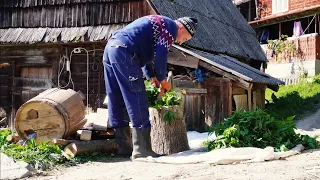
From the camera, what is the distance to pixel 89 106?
37.8ft

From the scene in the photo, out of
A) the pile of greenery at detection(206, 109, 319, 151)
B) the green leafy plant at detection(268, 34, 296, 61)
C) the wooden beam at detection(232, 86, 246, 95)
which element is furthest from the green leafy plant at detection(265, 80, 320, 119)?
the pile of greenery at detection(206, 109, 319, 151)

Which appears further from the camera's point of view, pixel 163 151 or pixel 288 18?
pixel 288 18

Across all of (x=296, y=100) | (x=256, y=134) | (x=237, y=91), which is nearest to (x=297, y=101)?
(x=296, y=100)

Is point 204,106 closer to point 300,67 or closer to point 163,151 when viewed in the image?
point 163,151

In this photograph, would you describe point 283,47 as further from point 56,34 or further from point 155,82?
point 155,82

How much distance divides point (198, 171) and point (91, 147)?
200cm

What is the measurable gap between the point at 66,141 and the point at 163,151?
133cm

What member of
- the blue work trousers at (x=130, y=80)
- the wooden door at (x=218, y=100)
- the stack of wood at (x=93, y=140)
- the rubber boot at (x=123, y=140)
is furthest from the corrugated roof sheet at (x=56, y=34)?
the blue work trousers at (x=130, y=80)

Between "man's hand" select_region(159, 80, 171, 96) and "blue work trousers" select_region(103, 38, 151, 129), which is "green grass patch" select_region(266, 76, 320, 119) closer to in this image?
"man's hand" select_region(159, 80, 171, 96)

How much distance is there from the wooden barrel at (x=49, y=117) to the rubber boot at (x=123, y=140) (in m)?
0.69

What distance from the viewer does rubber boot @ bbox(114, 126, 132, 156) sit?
553 cm

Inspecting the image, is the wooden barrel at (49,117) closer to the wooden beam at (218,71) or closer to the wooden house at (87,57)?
the wooden house at (87,57)

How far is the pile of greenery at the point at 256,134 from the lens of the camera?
5.25 meters

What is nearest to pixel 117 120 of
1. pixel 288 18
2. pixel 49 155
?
pixel 49 155
